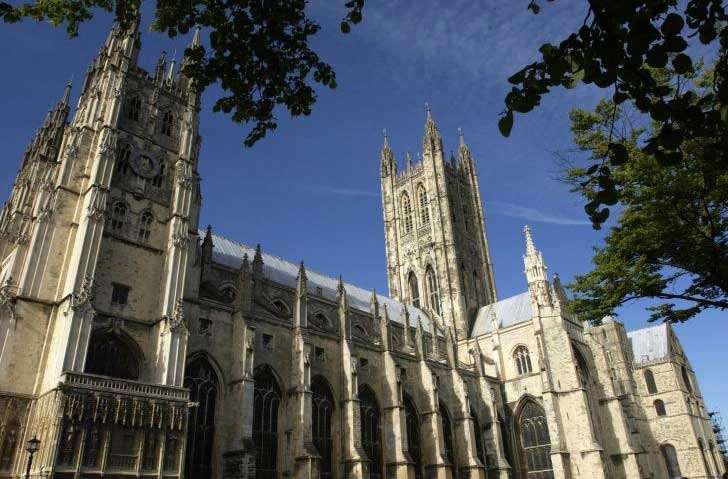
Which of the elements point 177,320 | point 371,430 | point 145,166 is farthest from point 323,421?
point 145,166

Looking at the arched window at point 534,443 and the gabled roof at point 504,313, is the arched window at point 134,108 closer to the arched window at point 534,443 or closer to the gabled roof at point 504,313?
the gabled roof at point 504,313

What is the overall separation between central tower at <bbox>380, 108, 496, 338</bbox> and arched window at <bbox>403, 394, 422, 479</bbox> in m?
15.2

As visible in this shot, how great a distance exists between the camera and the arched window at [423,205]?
58631 millimetres

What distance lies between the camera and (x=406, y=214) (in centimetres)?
6141

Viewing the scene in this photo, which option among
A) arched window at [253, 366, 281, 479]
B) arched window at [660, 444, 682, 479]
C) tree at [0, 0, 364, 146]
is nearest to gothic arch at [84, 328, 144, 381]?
arched window at [253, 366, 281, 479]

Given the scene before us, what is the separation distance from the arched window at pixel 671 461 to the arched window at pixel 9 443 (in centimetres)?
5116

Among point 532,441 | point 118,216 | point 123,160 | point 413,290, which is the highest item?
point 413,290

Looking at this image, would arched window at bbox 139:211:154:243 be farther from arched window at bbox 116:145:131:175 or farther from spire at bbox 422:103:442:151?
spire at bbox 422:103:442:151

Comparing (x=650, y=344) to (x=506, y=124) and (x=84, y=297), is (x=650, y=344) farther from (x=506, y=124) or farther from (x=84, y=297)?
(x=506, y=124)

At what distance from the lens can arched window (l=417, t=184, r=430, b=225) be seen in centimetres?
5863

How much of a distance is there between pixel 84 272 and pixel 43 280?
221 cm

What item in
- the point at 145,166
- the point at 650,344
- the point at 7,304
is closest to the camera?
the point at 7,304

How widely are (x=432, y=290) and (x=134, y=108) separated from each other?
34762 mm

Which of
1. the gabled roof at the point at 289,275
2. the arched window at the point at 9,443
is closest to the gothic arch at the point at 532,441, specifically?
the gabled roof at the point at 289,275
